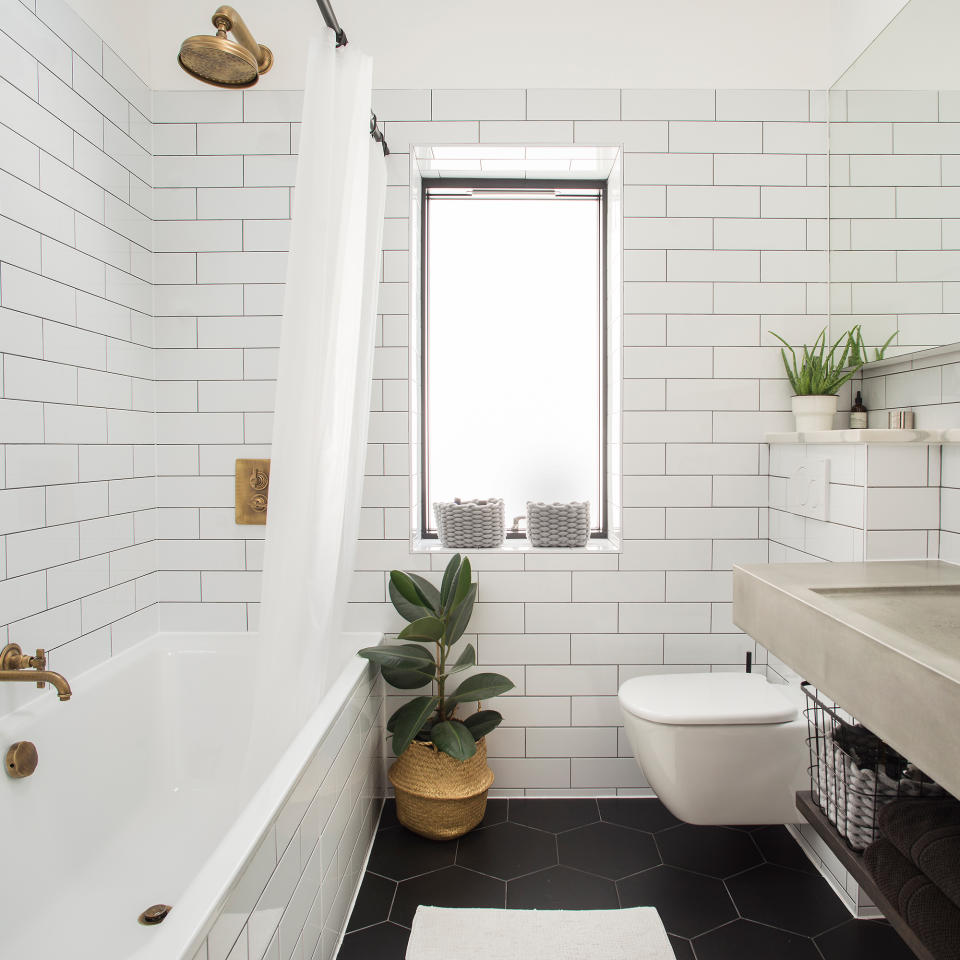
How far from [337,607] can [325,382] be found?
0.61 metres

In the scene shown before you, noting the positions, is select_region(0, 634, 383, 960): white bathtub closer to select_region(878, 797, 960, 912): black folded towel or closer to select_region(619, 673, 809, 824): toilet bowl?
select_region(619, 673, 809, 824): toilet bowl

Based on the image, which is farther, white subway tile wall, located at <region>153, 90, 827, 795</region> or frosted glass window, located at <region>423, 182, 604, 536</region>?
frosted glass window, located at <region>423, 182, 604, 536</region>

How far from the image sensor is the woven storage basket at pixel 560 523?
2250 millimetres

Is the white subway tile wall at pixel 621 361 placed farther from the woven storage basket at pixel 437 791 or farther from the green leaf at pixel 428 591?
the woven storage basket at pixel 437 791

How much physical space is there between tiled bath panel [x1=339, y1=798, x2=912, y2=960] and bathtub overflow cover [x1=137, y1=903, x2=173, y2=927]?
415 millimetres

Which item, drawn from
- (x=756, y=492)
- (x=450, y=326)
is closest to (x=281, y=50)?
(x=450, y=326)

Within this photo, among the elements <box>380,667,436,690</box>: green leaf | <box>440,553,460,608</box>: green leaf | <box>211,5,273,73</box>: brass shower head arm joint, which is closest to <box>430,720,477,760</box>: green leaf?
<box>380,667,436,690</box>: green leaf

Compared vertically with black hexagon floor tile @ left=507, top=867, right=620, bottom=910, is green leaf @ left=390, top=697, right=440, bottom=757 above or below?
above

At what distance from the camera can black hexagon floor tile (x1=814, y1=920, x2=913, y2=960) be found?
153 cm

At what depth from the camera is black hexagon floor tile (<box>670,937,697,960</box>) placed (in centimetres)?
153

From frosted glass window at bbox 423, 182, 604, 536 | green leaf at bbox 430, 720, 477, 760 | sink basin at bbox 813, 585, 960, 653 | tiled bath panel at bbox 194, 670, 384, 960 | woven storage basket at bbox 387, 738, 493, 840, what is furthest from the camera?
frosted glass window at bbox 423, 182, 604, 536

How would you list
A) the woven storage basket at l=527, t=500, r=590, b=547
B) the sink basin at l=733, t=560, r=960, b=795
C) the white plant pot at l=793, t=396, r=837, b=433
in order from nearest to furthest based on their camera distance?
the sink basin at l=733, t=560, r=960, b=795 < the white plant pot at l=793, t=396, r=837, b=433 < the woven storage basket at l=527, t=500, r=590, b=547

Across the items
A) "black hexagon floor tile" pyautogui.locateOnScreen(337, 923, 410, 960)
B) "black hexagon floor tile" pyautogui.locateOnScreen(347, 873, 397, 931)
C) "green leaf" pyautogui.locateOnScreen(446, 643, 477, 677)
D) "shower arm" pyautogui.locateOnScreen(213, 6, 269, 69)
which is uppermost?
"shower arm" pyautogui.locateOnScreen(213, 6, 269, 69)

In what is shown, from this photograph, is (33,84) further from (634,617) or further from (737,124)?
(634,617)
